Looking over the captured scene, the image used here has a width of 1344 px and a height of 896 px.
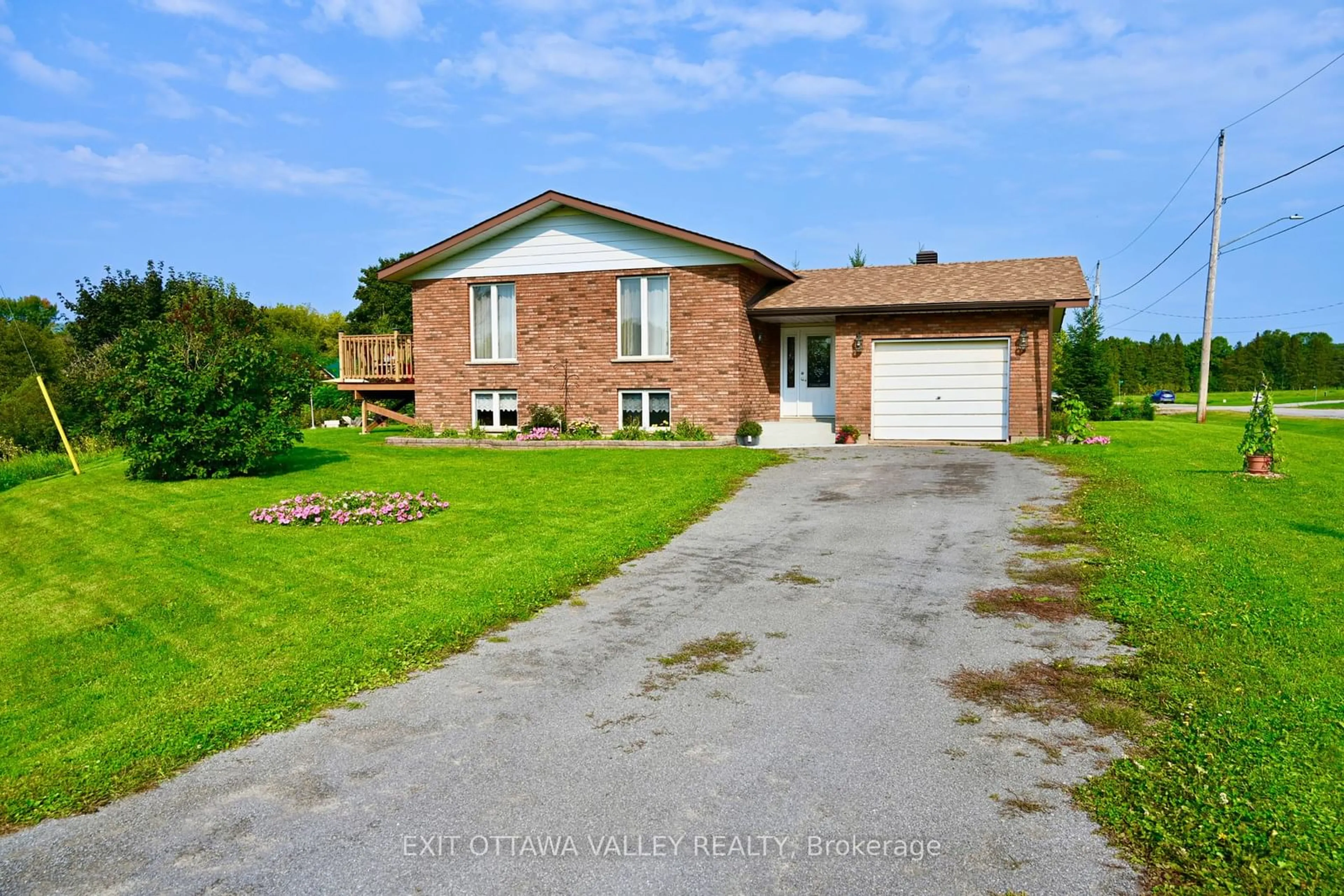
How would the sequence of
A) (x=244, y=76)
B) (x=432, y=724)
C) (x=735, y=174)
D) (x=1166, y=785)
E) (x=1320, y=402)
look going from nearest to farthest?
(x=1166, y=785)
(x=432, y=724)
(x=244, y=76)
(x=735, y=174)
(x=1320, y=402)

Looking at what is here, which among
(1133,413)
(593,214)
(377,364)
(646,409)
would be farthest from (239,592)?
(1133,413)

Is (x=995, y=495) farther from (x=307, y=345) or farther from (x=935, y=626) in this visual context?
(x=307, y=345)

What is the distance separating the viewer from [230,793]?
4.28 metres

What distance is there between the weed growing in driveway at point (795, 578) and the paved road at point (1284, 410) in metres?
29.7

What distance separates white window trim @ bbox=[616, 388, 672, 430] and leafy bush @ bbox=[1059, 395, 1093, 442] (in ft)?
28.2

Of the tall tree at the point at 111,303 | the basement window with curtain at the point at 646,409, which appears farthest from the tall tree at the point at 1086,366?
the tall tree at the point at 111,303

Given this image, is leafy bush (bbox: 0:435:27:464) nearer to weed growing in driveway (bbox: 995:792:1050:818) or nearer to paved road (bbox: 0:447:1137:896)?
paved road (bbox: 0:447:1137:896)

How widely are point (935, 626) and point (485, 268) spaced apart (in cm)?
1756

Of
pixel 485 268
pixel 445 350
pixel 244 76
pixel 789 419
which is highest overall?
pixel 244 76

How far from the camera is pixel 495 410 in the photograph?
22.2 m

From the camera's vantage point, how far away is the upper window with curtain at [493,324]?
2183 cm

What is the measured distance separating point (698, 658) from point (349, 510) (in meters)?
6.85

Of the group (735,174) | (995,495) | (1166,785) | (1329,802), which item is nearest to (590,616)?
(1166,785)

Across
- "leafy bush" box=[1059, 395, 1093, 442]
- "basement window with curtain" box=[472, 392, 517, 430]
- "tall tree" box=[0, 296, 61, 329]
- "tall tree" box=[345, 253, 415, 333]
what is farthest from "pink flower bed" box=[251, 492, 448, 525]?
"tall tree" box=[0, 296, 61, 329]
